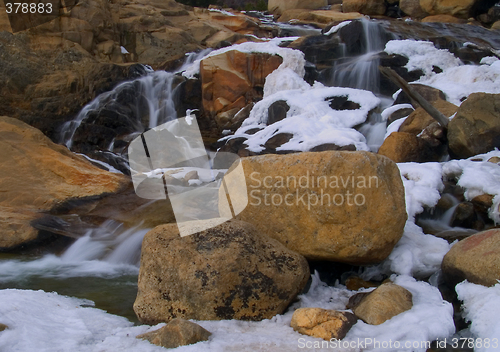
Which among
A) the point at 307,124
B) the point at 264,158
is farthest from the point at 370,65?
the point at 264,158

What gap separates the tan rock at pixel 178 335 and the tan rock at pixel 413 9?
18.6 meters

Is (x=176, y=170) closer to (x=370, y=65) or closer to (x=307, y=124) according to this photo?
(x=307, y=124)

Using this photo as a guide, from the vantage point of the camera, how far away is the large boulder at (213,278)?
3.07 metres

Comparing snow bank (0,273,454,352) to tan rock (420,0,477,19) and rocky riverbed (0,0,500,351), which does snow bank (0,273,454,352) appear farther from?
tan rock (420,0,477,19)

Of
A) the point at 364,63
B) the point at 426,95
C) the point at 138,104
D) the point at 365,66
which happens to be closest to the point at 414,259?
the point at 426,95

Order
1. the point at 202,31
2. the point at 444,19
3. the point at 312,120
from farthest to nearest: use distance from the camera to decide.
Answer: the point at 202,31, the point at 444,19, the point at 312,120

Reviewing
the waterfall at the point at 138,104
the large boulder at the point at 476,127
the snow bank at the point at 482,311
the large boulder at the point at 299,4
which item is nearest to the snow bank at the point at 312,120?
the large boulder at the point at 476,127

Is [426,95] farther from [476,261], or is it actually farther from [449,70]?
[476,261]

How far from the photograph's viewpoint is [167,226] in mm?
3461

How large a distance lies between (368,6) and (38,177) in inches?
651

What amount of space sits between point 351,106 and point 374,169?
5.77 meters

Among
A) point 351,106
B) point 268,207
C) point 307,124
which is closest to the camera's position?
point 268,207

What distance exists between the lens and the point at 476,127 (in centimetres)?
629

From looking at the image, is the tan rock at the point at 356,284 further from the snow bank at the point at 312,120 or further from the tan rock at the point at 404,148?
the snow bank at the point at 312,120
